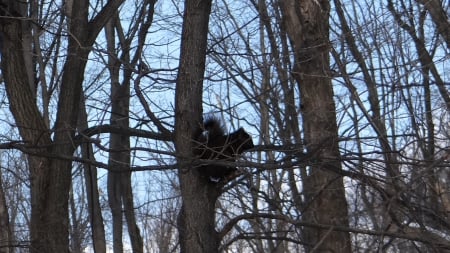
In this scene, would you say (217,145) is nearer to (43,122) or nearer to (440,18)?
(43,122)

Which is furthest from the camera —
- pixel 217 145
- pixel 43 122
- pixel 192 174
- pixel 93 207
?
pixel 93 207

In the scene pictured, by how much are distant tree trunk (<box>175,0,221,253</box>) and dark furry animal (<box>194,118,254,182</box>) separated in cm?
11

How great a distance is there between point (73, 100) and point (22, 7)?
57.6 inches

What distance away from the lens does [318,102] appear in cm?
652

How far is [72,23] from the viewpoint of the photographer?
7.32 m

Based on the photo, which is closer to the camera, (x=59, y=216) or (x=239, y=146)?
(x=239, y=146)

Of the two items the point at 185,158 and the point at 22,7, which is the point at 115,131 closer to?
the point at 185,158

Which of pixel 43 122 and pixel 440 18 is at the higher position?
pixel 440 18

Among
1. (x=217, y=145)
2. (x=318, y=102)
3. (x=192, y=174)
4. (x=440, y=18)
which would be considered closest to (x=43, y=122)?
(x=192, y=174)

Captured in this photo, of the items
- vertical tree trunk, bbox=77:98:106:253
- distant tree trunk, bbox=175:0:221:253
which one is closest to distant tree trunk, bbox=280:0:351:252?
distant tree trunk, bbox=175:0:221:253

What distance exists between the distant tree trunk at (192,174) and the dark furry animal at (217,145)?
109mm

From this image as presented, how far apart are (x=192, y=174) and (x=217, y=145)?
1.43 ft

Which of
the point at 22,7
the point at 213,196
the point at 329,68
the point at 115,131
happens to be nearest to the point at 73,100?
the point at 115,131

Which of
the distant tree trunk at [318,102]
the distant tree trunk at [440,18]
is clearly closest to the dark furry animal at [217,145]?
the distant tree trunk at [318,102]
